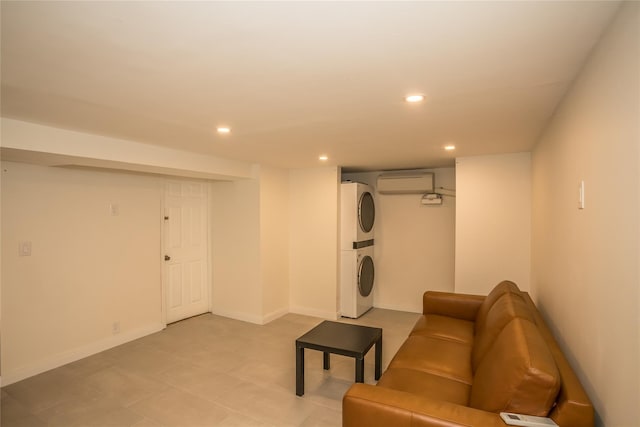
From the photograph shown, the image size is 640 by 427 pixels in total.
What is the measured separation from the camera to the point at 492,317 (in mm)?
2359

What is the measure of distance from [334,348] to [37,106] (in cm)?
260

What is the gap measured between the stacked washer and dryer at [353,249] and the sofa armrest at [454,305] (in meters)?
1.53

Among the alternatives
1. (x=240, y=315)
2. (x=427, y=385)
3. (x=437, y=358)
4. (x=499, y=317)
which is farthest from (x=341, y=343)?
(x=240, y=315)

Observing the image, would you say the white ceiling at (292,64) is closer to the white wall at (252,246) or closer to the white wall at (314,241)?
the white wall at (252,246)

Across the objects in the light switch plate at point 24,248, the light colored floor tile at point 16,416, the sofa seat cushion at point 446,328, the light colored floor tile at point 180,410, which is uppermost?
the light switch plate at point 24,248

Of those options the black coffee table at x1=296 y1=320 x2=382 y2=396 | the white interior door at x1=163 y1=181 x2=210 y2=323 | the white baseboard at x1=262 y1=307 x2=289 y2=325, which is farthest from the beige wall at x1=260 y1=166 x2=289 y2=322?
the black coffee table at x1=296 y1=320 x2=382 y2=396

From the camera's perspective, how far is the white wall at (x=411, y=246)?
16.1 ft

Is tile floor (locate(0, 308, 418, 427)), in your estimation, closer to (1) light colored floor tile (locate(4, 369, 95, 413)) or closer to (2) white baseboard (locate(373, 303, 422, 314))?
(1) light colored floor tile (locate(4, 369, 95, 413))

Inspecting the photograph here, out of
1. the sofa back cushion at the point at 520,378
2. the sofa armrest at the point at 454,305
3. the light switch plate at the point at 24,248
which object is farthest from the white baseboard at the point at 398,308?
the light switch plate at the point at 24,248

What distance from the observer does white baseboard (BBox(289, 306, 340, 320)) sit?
16.0ft

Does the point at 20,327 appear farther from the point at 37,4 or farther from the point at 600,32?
the point at 600,32

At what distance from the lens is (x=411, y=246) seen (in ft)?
16.9

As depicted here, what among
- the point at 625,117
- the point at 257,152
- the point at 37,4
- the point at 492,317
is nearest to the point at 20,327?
the point at 257,152

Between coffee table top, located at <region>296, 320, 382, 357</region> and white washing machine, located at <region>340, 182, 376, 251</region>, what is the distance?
6.00 ft
